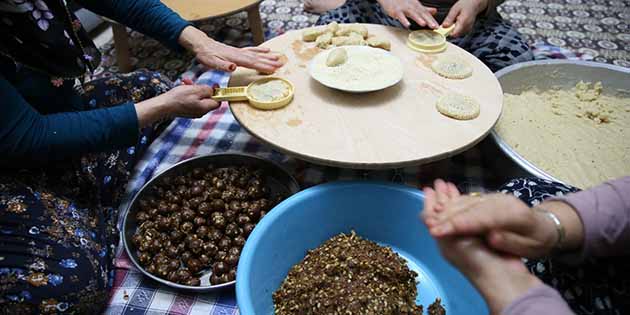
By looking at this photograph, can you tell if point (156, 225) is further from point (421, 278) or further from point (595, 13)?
point (595, 13)

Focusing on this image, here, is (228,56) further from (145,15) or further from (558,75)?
(558,75)

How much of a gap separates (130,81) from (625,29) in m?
2.97

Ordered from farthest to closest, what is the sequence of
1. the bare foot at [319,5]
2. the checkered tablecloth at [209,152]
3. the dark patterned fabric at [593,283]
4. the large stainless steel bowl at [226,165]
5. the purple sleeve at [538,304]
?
the bare foot at [319,5] → the large stainless steel bowl at [226,165] → the checkered tablecloth at [209,152] → the dark patterned fabric at [593,283] → the purple sleeve at [538,304]

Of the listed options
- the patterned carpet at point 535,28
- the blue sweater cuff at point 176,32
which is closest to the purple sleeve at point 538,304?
the blue sweater cuff at point 176,32

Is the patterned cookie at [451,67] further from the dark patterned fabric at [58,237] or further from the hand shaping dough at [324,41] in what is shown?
the dark patterned fabric at [58,237]

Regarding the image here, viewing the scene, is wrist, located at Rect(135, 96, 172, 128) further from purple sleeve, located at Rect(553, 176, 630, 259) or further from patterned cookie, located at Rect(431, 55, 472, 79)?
purple sleeve, located at Rect(553, 176, 630, 259)

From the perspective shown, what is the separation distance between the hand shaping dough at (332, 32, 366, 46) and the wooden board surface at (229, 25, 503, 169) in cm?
18

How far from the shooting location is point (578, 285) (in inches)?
37.5

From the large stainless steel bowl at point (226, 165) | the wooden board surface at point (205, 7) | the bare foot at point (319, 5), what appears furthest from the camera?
the bare foot at point (319, 5)

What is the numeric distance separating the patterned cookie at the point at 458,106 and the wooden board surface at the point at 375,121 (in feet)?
0.06

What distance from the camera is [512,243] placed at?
76 cm

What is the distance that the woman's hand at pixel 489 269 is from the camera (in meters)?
0.72

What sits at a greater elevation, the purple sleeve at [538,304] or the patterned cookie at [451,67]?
the purple sleeve at [538,304]

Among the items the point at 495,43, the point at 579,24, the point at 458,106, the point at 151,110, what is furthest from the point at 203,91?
the point at 579,24
